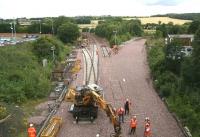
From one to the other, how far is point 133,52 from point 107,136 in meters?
41.0

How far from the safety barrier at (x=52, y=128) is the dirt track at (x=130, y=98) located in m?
0.36

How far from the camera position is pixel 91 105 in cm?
2669

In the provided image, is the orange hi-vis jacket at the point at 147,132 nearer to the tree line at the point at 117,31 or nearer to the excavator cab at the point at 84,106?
the excavator cab at the point at 84,106

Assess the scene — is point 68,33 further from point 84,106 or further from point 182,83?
point 84,106

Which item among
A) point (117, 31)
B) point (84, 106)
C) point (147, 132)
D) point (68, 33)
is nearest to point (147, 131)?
point (147, 132)

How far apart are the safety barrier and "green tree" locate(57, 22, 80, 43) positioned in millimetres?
49903

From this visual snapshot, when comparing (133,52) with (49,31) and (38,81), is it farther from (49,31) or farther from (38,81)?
(49,31)

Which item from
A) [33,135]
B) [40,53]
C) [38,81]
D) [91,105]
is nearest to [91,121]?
[91,105]

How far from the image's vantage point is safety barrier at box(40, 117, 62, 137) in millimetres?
23837

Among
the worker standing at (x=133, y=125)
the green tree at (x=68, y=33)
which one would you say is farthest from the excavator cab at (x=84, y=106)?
the green tree at (x=68, y=33)

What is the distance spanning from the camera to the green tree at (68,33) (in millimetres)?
76188

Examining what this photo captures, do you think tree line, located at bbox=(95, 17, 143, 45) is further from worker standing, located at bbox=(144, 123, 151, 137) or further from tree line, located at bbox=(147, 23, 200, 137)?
worker standing, located at bbox=(144, 123, 151, 137)

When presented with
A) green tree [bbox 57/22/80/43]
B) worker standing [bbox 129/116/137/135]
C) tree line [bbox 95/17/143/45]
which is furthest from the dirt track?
tree line [bbox 95/17/143/45]

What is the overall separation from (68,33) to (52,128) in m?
52.6
